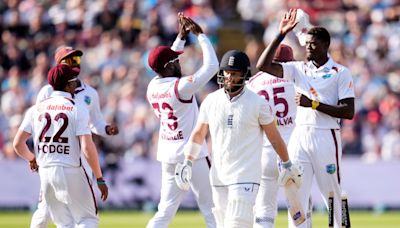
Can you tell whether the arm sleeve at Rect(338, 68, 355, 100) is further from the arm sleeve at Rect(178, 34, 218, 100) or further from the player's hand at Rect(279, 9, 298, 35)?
the arm sleeve at Rect(178, 34, 218, 100)

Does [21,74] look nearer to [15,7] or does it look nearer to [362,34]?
[15,7]

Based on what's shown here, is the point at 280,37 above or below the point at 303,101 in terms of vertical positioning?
above

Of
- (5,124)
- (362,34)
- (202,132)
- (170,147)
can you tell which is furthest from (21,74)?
(202,132)

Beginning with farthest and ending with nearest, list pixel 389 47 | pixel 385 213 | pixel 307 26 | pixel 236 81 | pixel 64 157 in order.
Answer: pixel 389 47
pixel 385 213
pixel 307 26
pixel 64 157
pixel 236 81

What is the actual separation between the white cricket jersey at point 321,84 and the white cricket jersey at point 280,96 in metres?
0.49

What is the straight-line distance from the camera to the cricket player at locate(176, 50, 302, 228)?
10711 millimetres

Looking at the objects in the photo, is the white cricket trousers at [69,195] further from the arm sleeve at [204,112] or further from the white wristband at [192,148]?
the arm sleeve at [204,112]

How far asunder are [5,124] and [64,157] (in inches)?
428

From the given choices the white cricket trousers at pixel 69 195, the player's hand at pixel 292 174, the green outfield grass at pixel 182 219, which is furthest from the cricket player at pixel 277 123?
the green outfield grass at pixel 182 219

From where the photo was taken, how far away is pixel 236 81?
1077 centimetres

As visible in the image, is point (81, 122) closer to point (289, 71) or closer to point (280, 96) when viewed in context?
point (289, 71)

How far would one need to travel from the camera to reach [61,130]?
1159 cm

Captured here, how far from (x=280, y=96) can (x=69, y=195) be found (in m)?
2.95

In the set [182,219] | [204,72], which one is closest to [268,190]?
[204,72]
